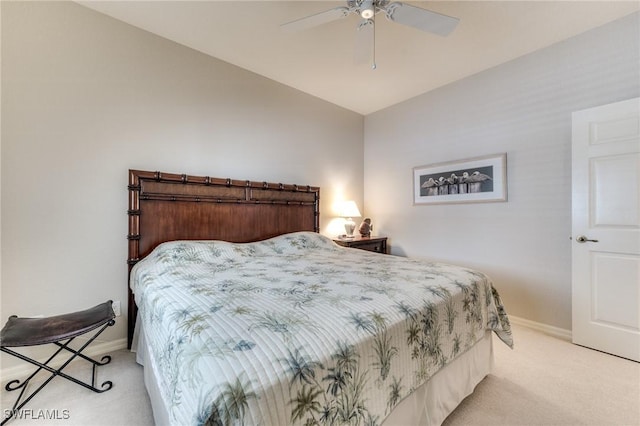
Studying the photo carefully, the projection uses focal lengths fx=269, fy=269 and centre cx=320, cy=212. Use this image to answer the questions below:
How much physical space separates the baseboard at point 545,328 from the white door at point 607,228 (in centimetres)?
12

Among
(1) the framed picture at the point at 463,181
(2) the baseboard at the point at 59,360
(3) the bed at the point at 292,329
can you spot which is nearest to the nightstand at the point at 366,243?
(1) the framed picture at the point at 463,181

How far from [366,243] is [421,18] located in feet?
8.01

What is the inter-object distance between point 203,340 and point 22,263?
196 centimetres

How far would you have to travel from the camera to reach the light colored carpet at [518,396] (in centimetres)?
147

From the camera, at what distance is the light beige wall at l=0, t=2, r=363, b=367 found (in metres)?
1.86

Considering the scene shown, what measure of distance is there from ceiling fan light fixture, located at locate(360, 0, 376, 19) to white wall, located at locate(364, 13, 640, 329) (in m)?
1.93

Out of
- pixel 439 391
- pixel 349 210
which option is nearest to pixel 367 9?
pixel 439 391

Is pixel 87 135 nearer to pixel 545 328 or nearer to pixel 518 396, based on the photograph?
pixel 518 396

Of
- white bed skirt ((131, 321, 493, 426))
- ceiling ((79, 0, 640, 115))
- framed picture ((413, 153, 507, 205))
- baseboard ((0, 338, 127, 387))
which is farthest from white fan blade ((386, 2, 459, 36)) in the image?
baseboard ((0, 338, 127, 387))

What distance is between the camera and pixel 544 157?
8.41 ft

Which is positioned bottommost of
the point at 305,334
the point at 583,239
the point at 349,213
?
the point at 305,334

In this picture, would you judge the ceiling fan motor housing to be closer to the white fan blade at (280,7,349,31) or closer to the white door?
the white fan blade at (280,7,349,31)

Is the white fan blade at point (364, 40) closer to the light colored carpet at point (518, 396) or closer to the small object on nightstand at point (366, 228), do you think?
the small object on nightstand at point (366, 228)

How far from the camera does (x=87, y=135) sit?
6.91 ft
